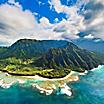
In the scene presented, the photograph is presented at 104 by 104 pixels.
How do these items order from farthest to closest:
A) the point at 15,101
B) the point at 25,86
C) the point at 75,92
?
the point at 25,86 → the point at 75,92 → the point at 15,101

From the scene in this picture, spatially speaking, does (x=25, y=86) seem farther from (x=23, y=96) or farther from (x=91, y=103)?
(x=91, y=103)

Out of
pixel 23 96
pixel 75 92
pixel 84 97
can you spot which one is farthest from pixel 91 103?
pixel 23 96

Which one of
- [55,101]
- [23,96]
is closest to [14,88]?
[23,96]

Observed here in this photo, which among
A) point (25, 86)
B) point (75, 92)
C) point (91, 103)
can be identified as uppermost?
point (25, 86)

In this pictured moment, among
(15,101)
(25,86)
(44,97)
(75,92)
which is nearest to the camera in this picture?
(15,101)

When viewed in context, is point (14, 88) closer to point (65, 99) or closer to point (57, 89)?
point (57, 89)

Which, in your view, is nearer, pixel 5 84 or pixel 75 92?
pixel 75 92

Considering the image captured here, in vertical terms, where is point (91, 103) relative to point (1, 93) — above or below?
below

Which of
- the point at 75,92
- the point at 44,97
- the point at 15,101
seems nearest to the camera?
the point at 15,101

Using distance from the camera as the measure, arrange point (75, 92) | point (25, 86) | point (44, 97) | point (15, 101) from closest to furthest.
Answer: point (15, 101)
point (44, 97)
point (75, 92)
point (25, 86)
